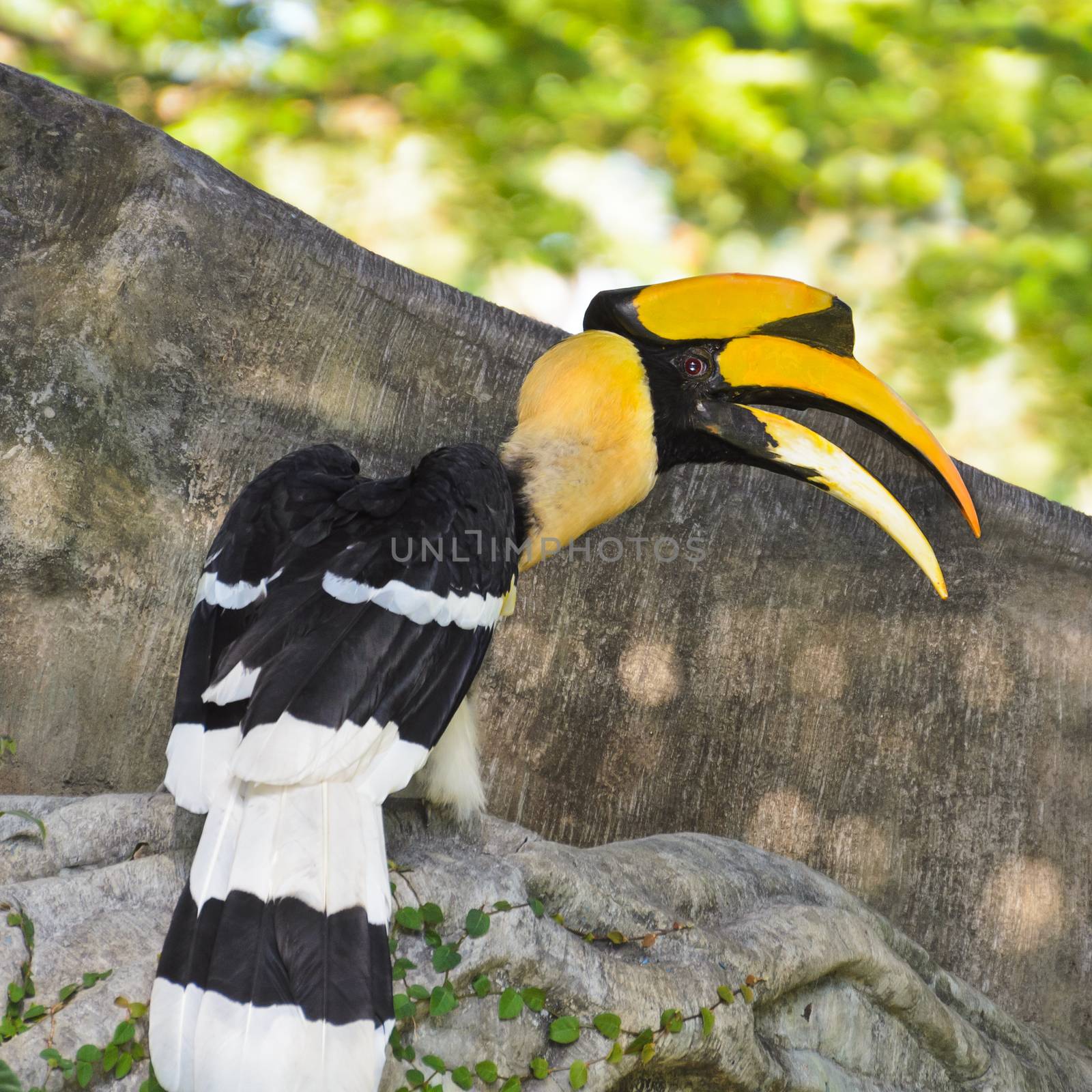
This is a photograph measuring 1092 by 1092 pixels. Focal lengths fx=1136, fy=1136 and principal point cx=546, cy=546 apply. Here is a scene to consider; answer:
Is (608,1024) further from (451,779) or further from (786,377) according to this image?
(786,377)

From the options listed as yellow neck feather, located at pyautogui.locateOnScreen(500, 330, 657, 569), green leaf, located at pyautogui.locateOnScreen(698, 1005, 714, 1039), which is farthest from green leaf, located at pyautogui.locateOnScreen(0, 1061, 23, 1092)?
yellow neck feather, located at pyautogui.locateOnScreen(500, 330, 657, 569)

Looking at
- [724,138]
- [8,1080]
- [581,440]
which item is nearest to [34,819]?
[8,1080]

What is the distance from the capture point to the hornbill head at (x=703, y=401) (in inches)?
83.4

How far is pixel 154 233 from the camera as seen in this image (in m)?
2.34

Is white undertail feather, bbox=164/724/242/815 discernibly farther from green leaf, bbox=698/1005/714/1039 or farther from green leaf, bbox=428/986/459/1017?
green leaf, bbox=698/1005/714/1039

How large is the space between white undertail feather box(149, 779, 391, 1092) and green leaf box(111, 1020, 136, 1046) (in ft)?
0.15

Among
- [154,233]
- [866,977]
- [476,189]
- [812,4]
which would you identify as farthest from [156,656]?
[812,4]

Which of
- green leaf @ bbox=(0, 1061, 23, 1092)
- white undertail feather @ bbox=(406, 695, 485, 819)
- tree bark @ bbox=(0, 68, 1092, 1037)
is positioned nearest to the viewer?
green leaf @ bbox=(0, 1061, 23, 1092)

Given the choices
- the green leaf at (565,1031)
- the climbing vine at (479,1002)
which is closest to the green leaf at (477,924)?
the climbing vine at (479,1002)

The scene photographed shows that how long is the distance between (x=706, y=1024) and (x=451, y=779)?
1.75ft

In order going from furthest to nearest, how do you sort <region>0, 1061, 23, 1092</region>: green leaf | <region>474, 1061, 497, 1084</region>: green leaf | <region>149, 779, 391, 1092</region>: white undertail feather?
<region>474, 1061, 497, 1084</region>: green leaf < <region>149, 779, 391, 1092</region>: white undertail feather < <region>0, 1061, 23, 1092</region>: green leaf

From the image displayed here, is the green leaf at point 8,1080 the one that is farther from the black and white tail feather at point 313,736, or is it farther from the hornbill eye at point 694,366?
the hornbill eye at point 694,366

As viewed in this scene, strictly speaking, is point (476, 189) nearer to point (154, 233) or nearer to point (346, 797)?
point (154, 233)

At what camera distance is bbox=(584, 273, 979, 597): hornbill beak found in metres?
2.13
